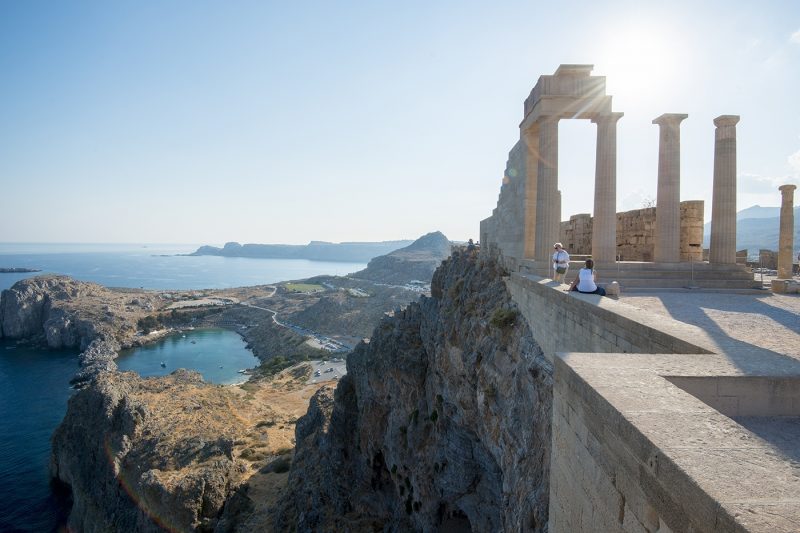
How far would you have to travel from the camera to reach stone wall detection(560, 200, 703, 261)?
19.0 m

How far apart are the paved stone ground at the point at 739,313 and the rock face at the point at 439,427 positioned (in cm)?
329

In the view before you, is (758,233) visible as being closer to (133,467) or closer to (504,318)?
(504,318)

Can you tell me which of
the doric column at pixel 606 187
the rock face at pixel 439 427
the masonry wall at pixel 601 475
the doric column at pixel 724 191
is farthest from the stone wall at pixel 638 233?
the masonry wall at pixel 601 475

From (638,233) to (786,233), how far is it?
18.6 ft

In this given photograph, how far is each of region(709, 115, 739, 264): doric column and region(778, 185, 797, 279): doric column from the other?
444 cm

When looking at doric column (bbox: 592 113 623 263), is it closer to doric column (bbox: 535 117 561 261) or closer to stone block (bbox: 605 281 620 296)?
doric column (bbox: 535 117 561 261)

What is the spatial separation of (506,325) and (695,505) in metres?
12.2

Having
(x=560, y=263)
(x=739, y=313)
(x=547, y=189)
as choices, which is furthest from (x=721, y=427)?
(x=547, y=189)

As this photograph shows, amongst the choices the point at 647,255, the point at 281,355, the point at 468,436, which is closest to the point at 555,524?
the point at 468,436

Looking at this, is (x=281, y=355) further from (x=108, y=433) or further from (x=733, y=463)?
(x=733, y=463)

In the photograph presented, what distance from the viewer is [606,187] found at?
621 inches

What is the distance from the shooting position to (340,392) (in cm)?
2897

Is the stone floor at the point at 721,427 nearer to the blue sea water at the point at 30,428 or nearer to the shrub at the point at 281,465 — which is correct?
the shrub at the point at 281,465

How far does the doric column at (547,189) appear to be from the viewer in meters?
15.7
